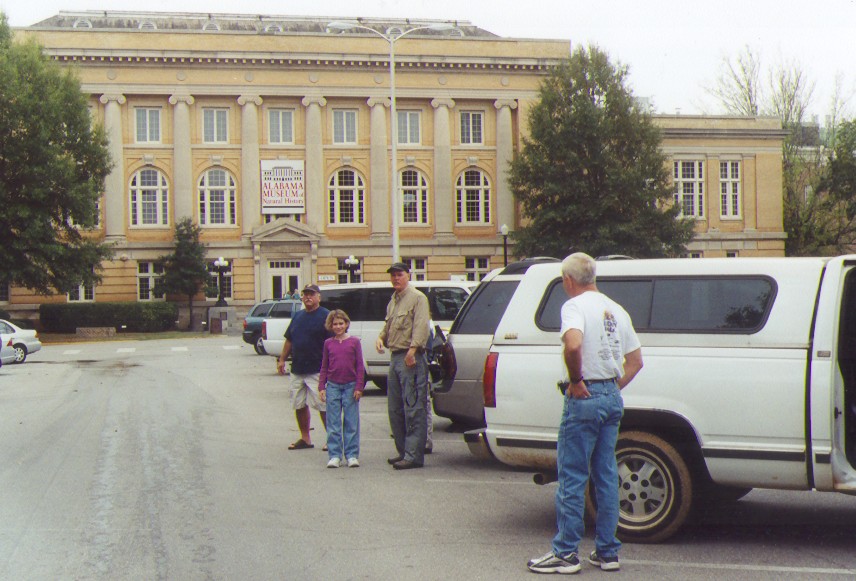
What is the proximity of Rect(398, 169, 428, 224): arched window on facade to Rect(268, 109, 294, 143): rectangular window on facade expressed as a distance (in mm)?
6848

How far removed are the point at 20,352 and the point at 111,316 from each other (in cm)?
2469

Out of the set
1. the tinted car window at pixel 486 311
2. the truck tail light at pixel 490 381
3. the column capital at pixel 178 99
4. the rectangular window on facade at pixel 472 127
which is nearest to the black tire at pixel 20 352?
the tinted car window at pixel 486 311

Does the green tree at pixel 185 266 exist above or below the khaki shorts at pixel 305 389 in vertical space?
above

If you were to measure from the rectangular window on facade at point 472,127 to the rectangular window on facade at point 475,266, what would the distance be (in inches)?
269

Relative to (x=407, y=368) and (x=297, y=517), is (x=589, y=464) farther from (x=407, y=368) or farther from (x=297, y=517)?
(x=407, y=368)

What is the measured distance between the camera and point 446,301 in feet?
65.6

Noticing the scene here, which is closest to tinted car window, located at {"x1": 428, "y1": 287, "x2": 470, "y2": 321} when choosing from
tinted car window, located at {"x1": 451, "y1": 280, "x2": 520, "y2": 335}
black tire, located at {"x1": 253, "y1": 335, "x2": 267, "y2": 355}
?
tinted car window, located at {"x1": 451, "y1": 280, "x2": 520, "y2": 335}

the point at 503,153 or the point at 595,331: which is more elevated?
the point at 503,153

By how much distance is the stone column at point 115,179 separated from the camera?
61.6m

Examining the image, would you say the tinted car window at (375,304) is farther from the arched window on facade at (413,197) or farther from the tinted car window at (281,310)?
the arched window on facade at (413,197)

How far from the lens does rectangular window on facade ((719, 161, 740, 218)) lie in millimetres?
70812

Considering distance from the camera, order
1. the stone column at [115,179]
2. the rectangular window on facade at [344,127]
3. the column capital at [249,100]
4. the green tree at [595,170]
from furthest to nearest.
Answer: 1. the rectangular window on facade at [344,127]
2. the column capital at [249,100]
3. the stone column at [115,179]
4. the green tree at [595,170]

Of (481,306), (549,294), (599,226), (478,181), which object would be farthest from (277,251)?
(549,294)

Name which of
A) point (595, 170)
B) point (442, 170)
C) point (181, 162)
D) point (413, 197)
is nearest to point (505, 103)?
point (442, 170)
